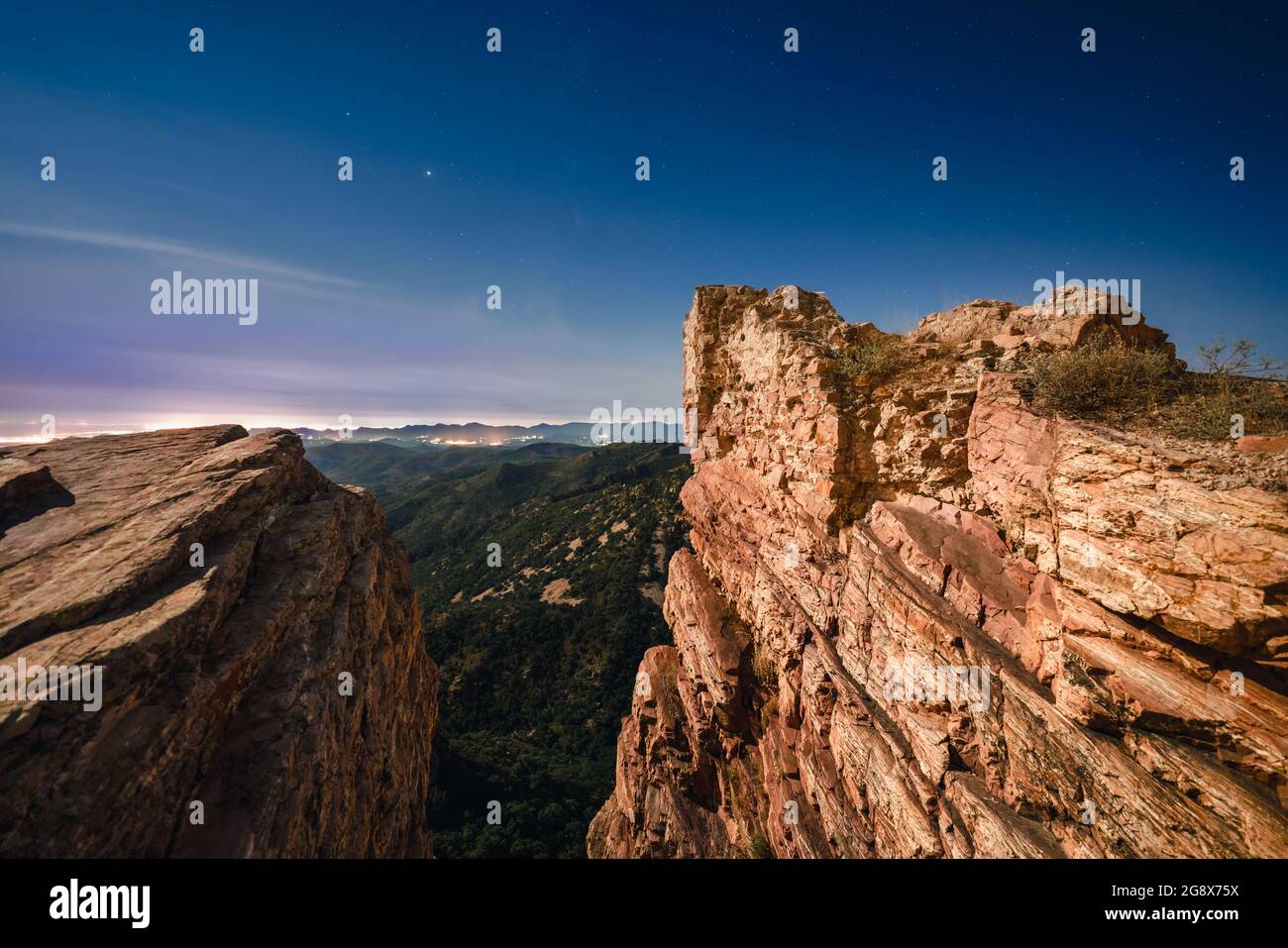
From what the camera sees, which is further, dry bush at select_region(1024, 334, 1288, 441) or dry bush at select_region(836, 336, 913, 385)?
dry bush at select_region(836, 336, 913, 385)

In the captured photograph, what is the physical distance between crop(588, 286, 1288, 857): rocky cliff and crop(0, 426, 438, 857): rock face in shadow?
1203 cm

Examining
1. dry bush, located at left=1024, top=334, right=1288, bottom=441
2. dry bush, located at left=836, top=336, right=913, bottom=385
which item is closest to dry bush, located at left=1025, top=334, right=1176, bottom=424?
dry bush, located at left=1024, top=334, right=1288, bottom=441

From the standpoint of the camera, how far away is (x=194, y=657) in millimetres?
7203

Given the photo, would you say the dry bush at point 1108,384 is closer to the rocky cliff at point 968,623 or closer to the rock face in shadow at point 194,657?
the rocky cliff at point 968,623

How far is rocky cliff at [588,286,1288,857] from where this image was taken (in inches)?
254

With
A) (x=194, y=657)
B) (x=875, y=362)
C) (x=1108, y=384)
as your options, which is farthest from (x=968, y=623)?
(x=194, y=657)

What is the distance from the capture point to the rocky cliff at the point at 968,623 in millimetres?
6461

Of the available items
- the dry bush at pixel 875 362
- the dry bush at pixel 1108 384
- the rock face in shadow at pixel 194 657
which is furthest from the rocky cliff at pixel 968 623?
the rock face in shadow at pixel 194 657

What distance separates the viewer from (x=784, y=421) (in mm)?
15883

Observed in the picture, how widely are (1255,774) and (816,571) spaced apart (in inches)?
346

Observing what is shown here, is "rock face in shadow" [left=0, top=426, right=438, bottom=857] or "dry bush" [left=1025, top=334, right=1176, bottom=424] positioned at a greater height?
"dry bush" [left=1025, top=334, right=1176, bottom=424]

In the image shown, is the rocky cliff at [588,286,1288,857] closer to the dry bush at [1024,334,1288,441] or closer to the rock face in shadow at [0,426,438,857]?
the dry bush at [1024,334,1288,441]
